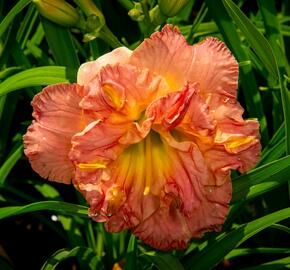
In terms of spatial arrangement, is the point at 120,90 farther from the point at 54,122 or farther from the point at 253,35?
the point at 253,35

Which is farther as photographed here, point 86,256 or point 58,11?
point 86,256

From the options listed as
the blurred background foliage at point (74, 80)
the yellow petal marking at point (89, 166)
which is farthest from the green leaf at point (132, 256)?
the yellow petal marking at point (89, 166)

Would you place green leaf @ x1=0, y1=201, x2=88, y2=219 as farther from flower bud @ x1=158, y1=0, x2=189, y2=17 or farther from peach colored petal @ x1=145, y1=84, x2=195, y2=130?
flower bud @ x1=158, y1=0, x2=189, y2=17

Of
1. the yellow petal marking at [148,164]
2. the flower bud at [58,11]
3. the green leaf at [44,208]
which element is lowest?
the green leaf at [44,208]

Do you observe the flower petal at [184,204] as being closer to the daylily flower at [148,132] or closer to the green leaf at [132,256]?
the daylily flower at [148,132]

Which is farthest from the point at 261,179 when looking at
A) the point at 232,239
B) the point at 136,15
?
the point at 136,15

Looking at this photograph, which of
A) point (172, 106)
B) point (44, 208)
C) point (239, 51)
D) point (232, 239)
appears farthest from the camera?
point (239, 51)

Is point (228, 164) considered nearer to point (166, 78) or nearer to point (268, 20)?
point (166, 78)
